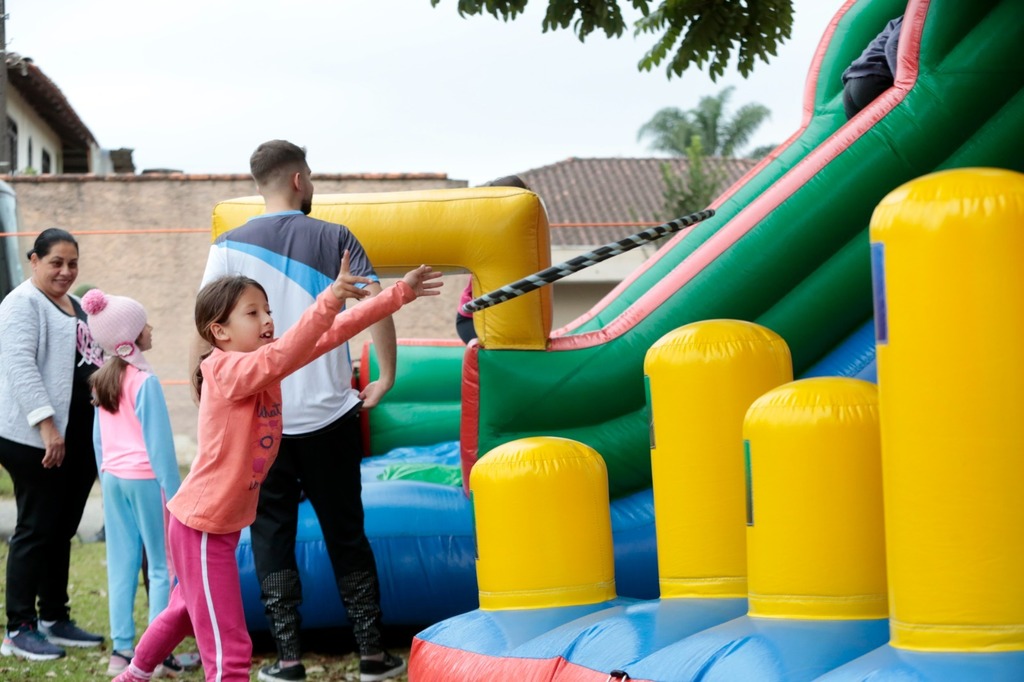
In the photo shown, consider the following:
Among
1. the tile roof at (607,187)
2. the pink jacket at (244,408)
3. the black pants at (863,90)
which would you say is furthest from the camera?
the tile roof at (607,187)

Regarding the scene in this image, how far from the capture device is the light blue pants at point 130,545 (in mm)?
4066

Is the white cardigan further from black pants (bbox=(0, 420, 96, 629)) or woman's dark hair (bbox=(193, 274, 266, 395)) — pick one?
woman's dark hair (bbox=(193, 274, 266, 395))

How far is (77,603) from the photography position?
544 cm

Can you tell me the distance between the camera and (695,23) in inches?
186

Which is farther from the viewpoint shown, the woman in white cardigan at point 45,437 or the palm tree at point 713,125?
the palm tree at point 713,125

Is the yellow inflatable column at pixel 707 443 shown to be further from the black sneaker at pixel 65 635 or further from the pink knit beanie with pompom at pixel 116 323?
the black sneaker at pixel 65 635

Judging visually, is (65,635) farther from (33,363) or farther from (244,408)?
(244,408)

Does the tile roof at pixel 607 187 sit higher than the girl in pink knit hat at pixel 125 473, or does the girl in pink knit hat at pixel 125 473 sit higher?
the tile roof at pixel 607 187

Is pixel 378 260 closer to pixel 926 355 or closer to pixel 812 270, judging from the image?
pixel 812 270

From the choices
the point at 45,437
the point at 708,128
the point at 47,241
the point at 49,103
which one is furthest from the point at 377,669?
the point at 708,128

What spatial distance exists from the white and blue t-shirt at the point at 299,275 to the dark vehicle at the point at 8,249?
6100 mm

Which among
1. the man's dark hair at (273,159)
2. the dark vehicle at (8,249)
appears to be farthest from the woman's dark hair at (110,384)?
the dark vehicle at (8,249)

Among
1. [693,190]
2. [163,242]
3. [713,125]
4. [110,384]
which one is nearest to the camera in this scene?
[110,384]

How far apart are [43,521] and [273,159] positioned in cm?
159
